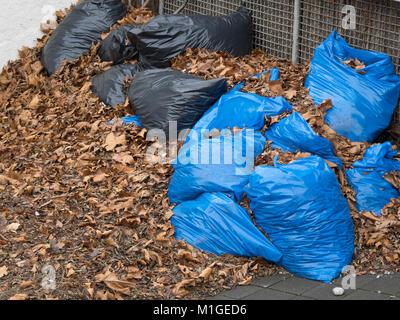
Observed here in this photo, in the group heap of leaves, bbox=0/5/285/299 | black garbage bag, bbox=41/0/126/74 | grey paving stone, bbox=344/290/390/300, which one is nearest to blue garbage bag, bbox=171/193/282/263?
heap of leaves, bbox=0/5/285/299

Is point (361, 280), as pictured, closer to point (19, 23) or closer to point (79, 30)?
point (79, 30)

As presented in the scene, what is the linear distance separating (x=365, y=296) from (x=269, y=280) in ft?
2.14

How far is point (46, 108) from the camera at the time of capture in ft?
20.9

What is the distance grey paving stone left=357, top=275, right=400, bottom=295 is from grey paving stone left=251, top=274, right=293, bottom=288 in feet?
1.68

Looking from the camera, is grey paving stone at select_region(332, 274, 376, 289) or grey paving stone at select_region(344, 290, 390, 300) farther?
grey paving stone at select_region(332, 274, 376, 289)

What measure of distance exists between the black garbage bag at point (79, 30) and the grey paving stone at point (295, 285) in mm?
3728

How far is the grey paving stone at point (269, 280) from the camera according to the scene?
4273mm

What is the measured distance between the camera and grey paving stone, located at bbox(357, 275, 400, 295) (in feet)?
13.7

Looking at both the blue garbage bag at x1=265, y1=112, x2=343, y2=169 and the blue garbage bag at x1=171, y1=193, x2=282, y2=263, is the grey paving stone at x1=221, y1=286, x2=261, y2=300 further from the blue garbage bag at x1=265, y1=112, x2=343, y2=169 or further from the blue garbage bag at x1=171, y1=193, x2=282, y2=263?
the blue garbage bag at x1=265, y1=112, x2=343, y2=169

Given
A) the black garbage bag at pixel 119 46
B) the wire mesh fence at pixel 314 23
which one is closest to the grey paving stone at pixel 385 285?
the wire mesh fence at pixel 314 23

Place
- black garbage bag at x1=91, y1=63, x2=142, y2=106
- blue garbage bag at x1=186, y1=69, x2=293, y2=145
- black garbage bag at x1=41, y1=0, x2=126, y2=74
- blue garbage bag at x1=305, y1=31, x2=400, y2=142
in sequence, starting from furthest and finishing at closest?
black garbage bag at x1=41, y1=0, x2=126, y2=74 → black garbage bag at x1=91, y1=63, x2=142, y2=106 → blue garbage bag at x1=305, y1=31, x2=400, y2=142 → blue garbage bag at x1=186, y1=69, x2=293, y2=145

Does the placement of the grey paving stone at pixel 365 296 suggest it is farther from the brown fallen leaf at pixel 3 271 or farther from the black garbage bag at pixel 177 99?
the brown fallen leaf at pixel 3 271

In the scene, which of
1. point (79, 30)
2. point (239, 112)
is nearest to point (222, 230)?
point (239, 112)

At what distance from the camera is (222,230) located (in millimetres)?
4488
